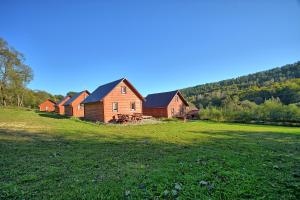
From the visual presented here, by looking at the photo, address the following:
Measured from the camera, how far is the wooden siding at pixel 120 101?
24.5m

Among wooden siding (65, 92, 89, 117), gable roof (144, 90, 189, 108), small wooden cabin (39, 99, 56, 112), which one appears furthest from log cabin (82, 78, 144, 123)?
small wooden cabin (39, 99, 56, 112)

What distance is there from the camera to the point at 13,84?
141 ft

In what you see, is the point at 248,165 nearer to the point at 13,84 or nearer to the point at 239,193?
the point at 239,193

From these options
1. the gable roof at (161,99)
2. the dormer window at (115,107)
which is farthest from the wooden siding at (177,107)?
the dormer window at (115,107)

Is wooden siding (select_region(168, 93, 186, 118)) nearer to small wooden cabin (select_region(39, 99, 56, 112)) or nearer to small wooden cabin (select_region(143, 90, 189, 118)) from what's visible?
small wooden cabin (select_region(143, 90, 189, 118))

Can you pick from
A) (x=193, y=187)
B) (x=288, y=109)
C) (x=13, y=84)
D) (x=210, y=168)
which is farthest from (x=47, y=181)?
(x=13, y=84)

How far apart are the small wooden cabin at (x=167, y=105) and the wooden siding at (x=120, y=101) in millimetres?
10257

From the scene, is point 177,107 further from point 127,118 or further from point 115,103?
point 127,118

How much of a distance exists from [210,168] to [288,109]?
31.7 m

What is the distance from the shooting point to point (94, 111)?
87.7 ft

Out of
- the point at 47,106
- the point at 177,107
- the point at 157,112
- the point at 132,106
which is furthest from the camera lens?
the point at 47,106

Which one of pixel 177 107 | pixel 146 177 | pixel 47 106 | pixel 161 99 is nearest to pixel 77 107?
pixel 161 99

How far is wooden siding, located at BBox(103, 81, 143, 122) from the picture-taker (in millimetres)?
24484

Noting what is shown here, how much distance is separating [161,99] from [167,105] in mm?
3436
